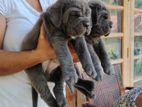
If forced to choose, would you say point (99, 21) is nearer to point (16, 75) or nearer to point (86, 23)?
point (86, 23)

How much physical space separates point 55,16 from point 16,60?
0.19 metres

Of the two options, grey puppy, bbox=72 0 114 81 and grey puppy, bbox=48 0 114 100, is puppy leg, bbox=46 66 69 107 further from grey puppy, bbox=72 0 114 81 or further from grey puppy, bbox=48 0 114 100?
grey puppy, bbox=72 0 114 81

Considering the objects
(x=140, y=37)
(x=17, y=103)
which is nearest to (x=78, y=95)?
(x=17, y=103)

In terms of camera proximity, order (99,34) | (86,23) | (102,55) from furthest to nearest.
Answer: (102,55)
(99,34)
(86,23)

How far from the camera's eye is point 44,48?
0.98m

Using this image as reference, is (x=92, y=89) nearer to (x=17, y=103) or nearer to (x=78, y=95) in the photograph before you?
(x=17, y=103)

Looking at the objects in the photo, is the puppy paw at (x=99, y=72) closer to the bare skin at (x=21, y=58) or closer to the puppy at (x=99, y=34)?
the puppy at (x=99, y=34)

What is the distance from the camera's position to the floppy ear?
0.93 metres

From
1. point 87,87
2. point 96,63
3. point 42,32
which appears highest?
point 42,32

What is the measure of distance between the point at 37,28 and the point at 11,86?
206 millimetres

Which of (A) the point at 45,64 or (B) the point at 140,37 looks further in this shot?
(B) the point at 140,37

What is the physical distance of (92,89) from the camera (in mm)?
1121

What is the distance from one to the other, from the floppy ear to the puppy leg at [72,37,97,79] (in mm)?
84

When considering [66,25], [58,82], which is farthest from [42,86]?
[66,25]
